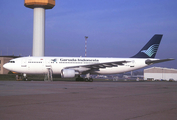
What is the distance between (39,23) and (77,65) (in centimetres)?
2729

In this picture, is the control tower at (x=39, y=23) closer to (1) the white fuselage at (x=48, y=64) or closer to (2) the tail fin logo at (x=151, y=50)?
(1) the white fuselage at (x=48, y=64)

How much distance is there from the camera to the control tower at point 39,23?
5572 centimetres

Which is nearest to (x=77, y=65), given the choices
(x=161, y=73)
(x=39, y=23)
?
(x=39, y=23)

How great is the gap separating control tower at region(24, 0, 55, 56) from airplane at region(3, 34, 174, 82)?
23.1m

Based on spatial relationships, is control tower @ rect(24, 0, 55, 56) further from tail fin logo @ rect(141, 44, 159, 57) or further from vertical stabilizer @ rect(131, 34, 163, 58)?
tail fin logo @ rect(141, 44, 159, 57)

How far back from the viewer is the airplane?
32.2 meters

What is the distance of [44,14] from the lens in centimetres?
5831

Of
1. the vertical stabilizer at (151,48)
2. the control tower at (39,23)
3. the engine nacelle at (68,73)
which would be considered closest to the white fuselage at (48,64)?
the engine nacelle at (68,73)

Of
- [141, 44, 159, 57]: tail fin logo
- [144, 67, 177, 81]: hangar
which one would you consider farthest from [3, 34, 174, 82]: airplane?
[144, 67, 177, 81]: hangar

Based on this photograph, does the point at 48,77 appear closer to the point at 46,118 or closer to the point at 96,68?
the point at 96,68

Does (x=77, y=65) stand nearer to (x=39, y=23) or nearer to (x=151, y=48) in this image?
(x=151, y=48)

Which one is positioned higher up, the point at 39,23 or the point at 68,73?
the point at 39,23

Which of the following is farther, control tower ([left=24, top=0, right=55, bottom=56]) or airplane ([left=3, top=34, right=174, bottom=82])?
control tower ([left=24, top=0, right=55, bottom=56])

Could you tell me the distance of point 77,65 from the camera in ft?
110
